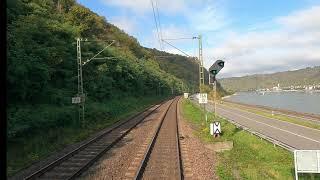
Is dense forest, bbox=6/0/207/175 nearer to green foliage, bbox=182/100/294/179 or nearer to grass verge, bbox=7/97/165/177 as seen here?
grass verge, bbox=7/97/165/177

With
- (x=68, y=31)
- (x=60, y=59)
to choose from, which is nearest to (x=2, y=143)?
(x=60, y=59)

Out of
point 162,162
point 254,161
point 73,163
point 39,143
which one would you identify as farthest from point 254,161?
point 39,143

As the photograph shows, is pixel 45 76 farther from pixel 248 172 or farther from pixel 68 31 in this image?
pixel 248 172

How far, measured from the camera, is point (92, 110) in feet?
146

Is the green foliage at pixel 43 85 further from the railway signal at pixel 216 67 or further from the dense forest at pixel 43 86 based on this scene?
the railway signal at pixel 216 67

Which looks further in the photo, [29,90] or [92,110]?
[92,110]

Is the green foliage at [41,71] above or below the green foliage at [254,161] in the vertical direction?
above

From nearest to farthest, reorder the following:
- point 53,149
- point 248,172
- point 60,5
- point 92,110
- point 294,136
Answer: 1. point 248,172
2. point 53,149
3. point 294,136
4. point 92,110
5. point 60,5

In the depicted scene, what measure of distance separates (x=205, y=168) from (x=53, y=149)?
957 centimetres

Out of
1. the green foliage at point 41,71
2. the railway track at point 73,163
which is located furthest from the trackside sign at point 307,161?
the green foliage at point 41,71

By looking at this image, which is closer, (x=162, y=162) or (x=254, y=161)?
(x=162, y=162)

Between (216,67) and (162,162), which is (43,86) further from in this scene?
(162,162)

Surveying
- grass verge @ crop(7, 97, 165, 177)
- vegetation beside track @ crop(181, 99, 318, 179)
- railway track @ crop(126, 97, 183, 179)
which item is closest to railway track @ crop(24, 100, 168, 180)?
grass verge @ crop(7, 97, 165, 177)

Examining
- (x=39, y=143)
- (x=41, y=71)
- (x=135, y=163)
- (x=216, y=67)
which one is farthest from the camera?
(x=41, y=71)
